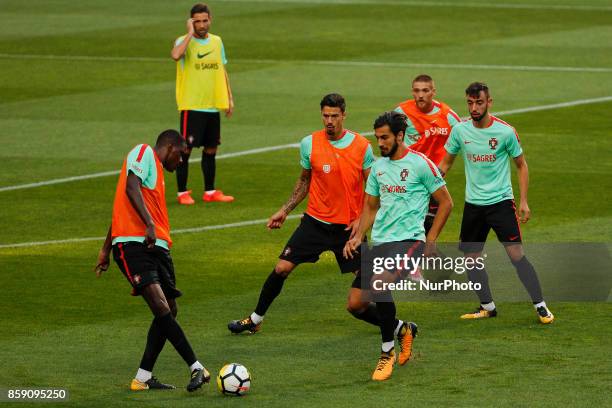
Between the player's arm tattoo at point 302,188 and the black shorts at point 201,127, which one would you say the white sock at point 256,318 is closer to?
the player's arm tattoo at point 302,188

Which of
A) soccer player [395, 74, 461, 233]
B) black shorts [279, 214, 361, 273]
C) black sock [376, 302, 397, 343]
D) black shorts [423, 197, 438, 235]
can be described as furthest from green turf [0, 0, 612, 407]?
soccer player [395, 74, 461, 233]

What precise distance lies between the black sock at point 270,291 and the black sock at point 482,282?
2.00m

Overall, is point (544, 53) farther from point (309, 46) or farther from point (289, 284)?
point (289, 284)

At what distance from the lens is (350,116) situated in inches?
987

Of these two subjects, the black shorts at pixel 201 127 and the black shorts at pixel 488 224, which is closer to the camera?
the black shorts at pixel 488 224

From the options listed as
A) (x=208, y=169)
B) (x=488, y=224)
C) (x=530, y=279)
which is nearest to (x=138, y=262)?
(x=488, y=224)

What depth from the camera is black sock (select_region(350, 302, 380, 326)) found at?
38.6 ft

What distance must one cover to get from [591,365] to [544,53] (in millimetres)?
21750

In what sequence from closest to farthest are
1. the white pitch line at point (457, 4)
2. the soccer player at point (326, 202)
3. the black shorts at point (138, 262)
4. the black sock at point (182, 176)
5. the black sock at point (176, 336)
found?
the black sock at point (176, 336)
the black shorts at point (138, 262)
the soccer player at point (326, 202)
the black sock at point (182, 176)
the white pitch line at point (457, 4)

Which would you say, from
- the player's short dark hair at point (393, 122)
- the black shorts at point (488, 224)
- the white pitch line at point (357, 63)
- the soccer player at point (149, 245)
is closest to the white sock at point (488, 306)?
the black shorts at point (488, 224)

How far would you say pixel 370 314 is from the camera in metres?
11.9

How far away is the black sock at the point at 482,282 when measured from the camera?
13.2 metres

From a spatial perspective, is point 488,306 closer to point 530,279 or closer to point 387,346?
point 530,279

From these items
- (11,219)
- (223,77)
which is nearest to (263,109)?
(223,77)
